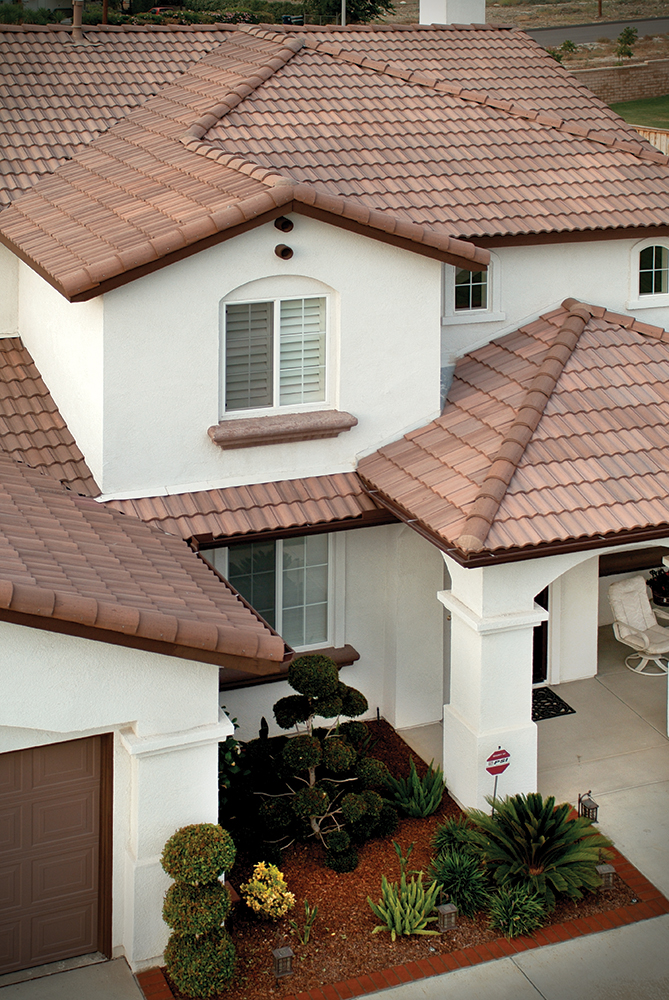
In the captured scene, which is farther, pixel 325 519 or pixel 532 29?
pixel 532 29

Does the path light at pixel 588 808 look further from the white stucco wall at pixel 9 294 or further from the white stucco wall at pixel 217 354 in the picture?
the white stucco wall at pixel 9 294

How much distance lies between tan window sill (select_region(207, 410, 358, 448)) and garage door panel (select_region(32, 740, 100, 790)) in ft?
14.0

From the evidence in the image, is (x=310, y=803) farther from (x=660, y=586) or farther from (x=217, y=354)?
(x=660, y=586)

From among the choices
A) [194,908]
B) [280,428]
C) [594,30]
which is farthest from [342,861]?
[594,30]

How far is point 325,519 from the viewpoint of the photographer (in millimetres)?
14898

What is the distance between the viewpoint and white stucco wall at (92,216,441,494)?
14.1 meters

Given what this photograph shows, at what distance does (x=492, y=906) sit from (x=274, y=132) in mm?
9953

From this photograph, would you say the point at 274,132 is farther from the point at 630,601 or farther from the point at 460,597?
the point at 630,601

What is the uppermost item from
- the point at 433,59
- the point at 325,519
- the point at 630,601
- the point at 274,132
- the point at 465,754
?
the point at 433,59

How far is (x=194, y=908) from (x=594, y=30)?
6596 centimetres

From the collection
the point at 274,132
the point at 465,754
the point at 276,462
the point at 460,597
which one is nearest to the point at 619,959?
the point at 465,754

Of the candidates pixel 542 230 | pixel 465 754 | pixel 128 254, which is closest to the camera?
pixel 128 254

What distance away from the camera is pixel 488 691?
1416 centimetres

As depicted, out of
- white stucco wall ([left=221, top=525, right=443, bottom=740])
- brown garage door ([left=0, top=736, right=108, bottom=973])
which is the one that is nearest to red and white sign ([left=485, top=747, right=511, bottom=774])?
white stucco wall ([left=221, top=525, right=443, bottom=740])
